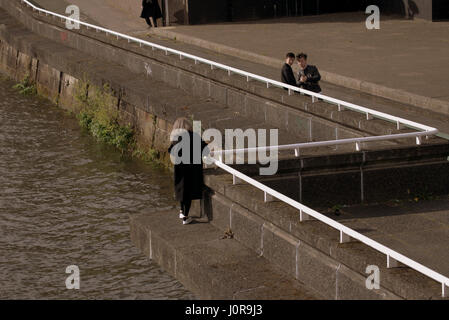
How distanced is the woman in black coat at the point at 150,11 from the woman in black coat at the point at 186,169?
63.7ft

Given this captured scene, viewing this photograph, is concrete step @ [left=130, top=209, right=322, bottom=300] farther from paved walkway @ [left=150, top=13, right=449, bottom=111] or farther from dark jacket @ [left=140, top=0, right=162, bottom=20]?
dark jacket @ [left=140, top=0, right=162, bottom=20]

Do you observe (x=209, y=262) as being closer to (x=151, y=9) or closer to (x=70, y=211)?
(x=70, y=211)

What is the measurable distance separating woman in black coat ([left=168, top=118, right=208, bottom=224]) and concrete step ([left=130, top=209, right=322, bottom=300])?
0.31m

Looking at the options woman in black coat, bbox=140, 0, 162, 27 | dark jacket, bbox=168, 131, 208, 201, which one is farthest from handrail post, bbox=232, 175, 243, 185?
Answer: woman in black coat, bbox=140, 0, 162, 27

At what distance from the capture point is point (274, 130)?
14.9 meters

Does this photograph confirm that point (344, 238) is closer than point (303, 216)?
Yes

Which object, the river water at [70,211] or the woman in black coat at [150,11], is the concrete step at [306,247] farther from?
the woman in black coat at [150,11]

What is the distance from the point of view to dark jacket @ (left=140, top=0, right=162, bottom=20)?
30094 mm

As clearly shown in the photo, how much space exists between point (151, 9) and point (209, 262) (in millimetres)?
21414

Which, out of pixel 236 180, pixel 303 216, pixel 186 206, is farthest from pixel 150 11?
pixel 303 216

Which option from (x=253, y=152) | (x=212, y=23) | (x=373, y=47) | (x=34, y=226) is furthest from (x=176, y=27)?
(x=253, y=152)

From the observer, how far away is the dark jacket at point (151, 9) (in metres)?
30.1

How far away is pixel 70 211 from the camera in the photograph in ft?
51.4

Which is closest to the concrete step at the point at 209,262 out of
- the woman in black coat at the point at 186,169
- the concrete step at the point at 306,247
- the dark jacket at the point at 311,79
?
the concrete step at the point at 306,247
